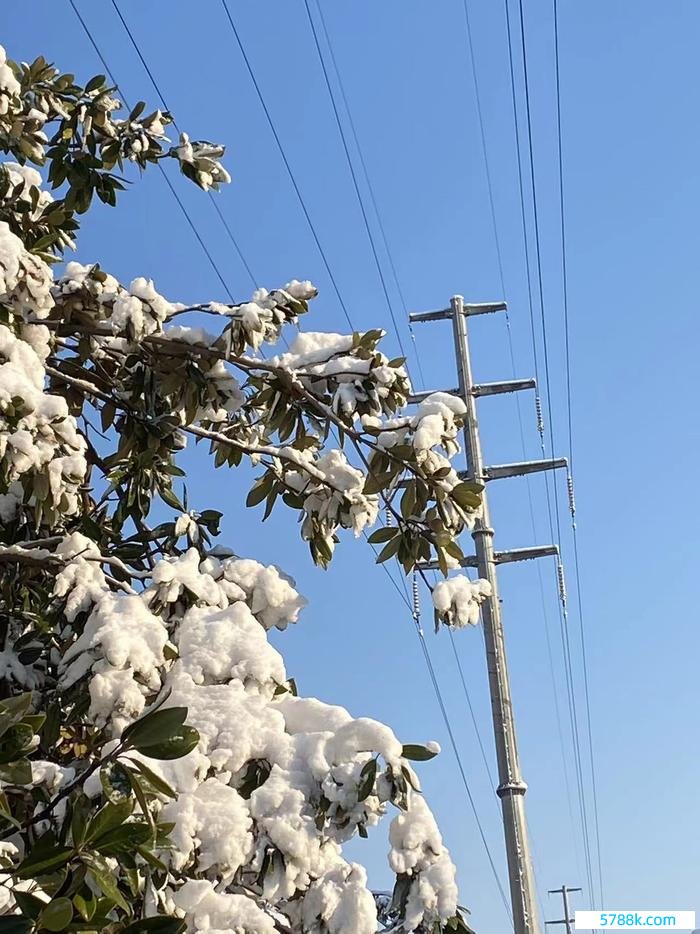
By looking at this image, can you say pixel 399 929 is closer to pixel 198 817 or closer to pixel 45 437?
pixel 198 817

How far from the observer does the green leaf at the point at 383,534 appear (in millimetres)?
4627

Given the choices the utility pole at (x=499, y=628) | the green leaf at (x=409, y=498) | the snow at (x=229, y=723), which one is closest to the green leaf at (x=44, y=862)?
the snow at (x=229, y=723)

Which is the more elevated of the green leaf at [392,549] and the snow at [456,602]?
the green leaf at [392,549]

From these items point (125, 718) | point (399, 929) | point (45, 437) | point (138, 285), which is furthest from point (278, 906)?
point (138, 285)

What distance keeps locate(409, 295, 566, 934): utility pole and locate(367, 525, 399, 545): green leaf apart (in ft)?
12.0

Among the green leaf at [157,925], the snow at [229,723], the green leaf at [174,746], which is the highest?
the snow at [229,723]

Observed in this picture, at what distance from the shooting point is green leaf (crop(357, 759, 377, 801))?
3039mm

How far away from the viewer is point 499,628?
34.0 feet

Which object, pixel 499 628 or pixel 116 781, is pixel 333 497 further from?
pixel 499 628

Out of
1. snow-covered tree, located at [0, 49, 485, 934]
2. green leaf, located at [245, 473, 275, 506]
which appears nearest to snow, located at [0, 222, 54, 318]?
snow-covered tree, located at [0, 49, 485, 934]

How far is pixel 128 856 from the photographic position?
2.67 metres

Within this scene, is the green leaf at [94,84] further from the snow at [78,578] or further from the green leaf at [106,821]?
the green leaf at [106,821]

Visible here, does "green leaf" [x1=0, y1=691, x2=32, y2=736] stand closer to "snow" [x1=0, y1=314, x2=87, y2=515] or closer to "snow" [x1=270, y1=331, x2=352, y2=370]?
"snow" [x1=0, y1=314, x2=87, y2=515]

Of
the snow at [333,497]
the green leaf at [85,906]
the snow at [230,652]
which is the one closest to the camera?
the green leaf at [85,906]
